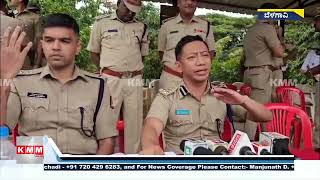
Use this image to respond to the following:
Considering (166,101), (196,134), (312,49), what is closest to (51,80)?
(166,101)

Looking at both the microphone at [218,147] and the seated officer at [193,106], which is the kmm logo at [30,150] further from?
the microphone at [218,147]

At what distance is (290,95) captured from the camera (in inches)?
112

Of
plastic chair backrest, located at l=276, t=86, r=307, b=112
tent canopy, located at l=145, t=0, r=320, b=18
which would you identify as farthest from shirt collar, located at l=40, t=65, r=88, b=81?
plastic chair backrest, located at l=276, t=86, r=307, b=112

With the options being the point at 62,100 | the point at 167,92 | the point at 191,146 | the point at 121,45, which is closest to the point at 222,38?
the point at 167,92

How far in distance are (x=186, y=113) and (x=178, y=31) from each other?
0.48 metres

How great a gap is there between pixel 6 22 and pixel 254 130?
125 cm

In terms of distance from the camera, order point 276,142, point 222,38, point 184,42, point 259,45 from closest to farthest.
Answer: point 276,142, point 184,42, point 222,38, point 259,45

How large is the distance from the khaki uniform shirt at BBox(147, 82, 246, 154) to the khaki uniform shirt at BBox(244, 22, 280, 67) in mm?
474

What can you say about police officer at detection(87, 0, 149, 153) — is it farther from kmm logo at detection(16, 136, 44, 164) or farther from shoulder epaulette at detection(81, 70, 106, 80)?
kmm logo at detection(16, 136, 44, 164)

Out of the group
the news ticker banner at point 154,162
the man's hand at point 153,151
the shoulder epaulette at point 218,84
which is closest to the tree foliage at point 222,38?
the shoulder epaulette at point 218,84

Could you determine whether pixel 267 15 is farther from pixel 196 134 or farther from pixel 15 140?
pixel 15 140

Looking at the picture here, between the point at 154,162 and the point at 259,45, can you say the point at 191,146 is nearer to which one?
the point at 154,162

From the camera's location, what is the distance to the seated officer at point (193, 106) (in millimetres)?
2488

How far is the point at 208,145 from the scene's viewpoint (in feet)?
7.01
